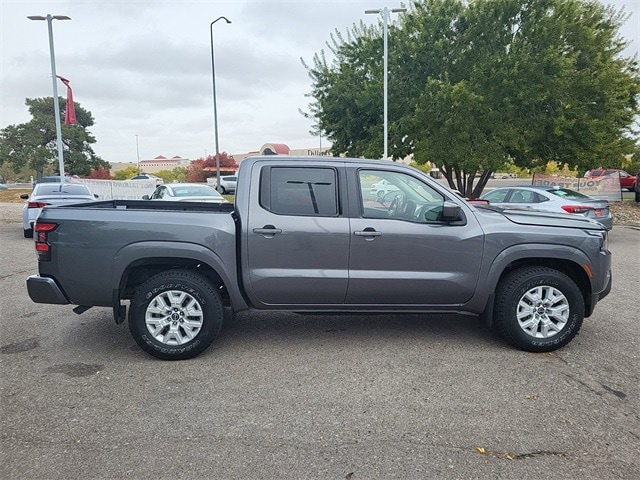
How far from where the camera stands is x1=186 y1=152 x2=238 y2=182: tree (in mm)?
55750

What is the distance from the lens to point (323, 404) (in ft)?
11.5

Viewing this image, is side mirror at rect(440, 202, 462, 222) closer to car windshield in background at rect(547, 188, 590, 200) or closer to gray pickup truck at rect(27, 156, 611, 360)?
gray pickup truck at rect(27, 156, 611, 360)

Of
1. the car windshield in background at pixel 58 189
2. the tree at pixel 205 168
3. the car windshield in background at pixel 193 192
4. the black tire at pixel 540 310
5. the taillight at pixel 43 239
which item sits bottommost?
the black tire at pixel 540 310

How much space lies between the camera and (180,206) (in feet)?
17.0

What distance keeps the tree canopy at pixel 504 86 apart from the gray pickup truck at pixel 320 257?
41.9 ft

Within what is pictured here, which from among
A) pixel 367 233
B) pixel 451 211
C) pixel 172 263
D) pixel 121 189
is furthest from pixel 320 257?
pixel 121 189

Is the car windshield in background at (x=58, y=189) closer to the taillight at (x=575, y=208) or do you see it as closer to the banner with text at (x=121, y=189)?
the taillight at (x=575, y=208)

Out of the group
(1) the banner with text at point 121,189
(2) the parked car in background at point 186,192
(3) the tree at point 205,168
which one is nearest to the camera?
(2) the parked car in background at point 186,192

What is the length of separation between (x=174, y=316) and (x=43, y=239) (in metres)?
1.35

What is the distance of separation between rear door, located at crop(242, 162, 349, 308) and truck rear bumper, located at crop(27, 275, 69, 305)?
1.67 meters

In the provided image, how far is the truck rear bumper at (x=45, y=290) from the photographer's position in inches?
167

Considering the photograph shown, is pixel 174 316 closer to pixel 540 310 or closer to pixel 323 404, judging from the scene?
pixel 323 404

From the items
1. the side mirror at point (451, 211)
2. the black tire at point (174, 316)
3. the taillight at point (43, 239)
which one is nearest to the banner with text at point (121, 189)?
the taillight at point (43, 239)

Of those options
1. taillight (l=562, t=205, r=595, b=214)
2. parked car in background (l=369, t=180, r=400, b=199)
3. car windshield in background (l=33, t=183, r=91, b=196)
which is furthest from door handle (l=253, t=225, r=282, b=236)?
car windshield in background (l=33, t=183, r=91, b=196)
